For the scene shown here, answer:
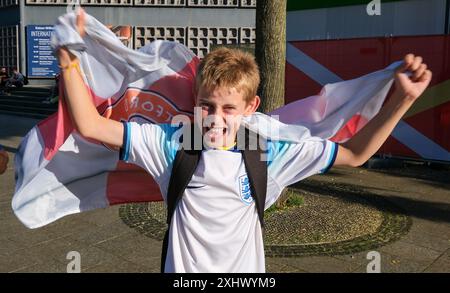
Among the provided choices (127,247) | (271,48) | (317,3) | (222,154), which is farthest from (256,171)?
(317,3)

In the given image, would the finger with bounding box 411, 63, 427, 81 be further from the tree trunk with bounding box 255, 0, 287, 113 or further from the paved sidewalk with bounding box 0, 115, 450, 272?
the tree trunk with bounding box 255, 0, 287, 113

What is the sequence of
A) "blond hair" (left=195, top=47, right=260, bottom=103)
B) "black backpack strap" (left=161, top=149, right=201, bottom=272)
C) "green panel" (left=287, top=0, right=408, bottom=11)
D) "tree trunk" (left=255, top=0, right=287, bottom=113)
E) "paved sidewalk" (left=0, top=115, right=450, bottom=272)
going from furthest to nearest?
"green panel" (left=287, top=0, right=408, bottom=11)
"tree trunk" (left=255, top=0, right=287, bottom=113)
"paved sidewalk" (left=0, top=115, right=450, bottom=272)
"black backpack strap" (left=161, top=149, right=201, bottom=272)
"blond hair" (left=195, top=47, right=260, bottom=103)

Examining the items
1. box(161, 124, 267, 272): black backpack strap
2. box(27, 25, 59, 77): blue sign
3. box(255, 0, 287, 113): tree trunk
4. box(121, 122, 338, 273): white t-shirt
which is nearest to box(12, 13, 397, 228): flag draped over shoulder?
box(161, 124, 267, 272): black backpack strap

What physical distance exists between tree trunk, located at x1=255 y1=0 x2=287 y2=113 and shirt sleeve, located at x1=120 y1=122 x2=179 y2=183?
13.4 feet

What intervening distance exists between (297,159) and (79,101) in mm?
973

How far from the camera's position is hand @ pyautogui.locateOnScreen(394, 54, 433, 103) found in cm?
192

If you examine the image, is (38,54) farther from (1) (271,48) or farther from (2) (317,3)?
(1) (271,48)

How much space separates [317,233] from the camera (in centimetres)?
532

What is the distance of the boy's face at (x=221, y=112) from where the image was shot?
1977 millimetres

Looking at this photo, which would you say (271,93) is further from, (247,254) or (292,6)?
(292,6)

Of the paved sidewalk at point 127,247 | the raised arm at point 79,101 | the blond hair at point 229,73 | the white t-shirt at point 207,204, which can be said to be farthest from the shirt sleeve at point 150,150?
the paved sidewalk at point 127,247

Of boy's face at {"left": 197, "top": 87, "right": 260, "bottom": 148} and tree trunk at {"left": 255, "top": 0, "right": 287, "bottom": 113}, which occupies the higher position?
tree trunk at {"left": 255, "top": 0, "right": 287, "bottom": 113}

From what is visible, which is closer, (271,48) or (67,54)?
(67,54)

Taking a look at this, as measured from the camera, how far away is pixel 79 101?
1906 millimetres
